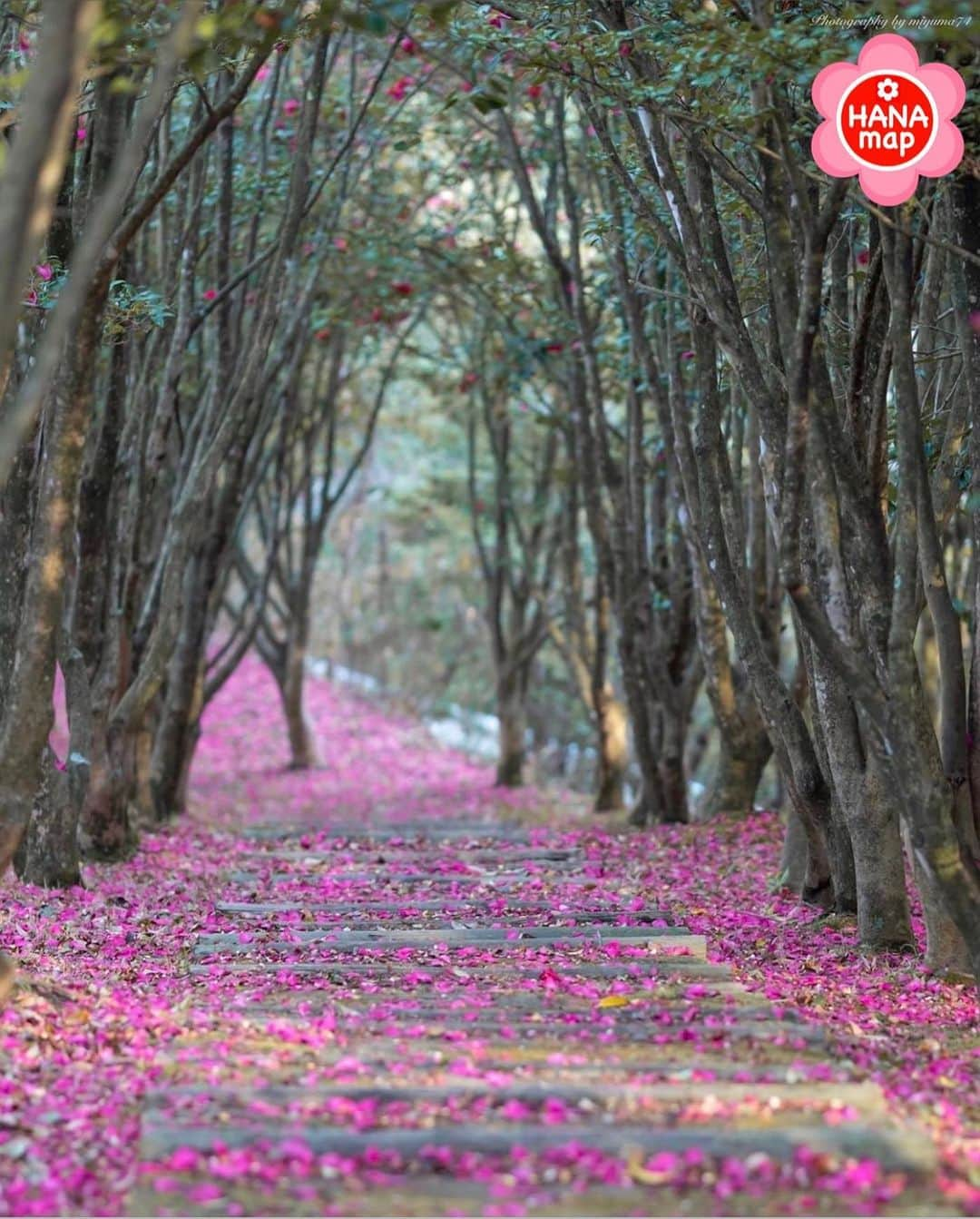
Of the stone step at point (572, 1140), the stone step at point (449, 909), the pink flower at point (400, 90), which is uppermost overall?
the pink flower at point (400, 90)

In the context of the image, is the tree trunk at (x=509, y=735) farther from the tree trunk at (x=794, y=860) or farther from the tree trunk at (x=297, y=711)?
the tree trunk at (x=794, y=860)

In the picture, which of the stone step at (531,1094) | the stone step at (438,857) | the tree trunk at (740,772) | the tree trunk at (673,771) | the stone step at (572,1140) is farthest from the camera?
the tree trunk at (673,771)

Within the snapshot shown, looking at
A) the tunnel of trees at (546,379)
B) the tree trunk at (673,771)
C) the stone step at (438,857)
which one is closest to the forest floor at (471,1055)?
the tunnel of trees at (546,379)

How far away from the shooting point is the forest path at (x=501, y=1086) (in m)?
4.80

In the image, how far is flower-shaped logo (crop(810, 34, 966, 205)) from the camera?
667 centimetres

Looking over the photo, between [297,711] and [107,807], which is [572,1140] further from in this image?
[297,711]

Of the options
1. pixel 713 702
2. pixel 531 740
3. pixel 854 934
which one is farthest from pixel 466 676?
pixel 854 934

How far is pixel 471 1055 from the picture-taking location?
588 centimetres

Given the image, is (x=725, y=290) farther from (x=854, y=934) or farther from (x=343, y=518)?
(x=343, y=518)

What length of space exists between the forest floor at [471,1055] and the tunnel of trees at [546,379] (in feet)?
2.47

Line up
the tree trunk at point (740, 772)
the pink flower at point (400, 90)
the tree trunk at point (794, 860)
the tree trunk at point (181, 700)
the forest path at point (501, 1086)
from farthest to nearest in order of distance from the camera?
the tree trunk at point (181, 700)
the pink flower at point (400, 90)
the tree trunk at point (740, 772)
the tree trunk at point (794, 860)
the forest path at point (501, 1086)

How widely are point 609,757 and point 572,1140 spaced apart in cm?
1263

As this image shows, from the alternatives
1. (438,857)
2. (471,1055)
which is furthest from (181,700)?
(471,1055)

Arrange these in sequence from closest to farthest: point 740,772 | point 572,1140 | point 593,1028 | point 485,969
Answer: point 572,1140 < point 593,1028 < point 485,969 < point 740,772
